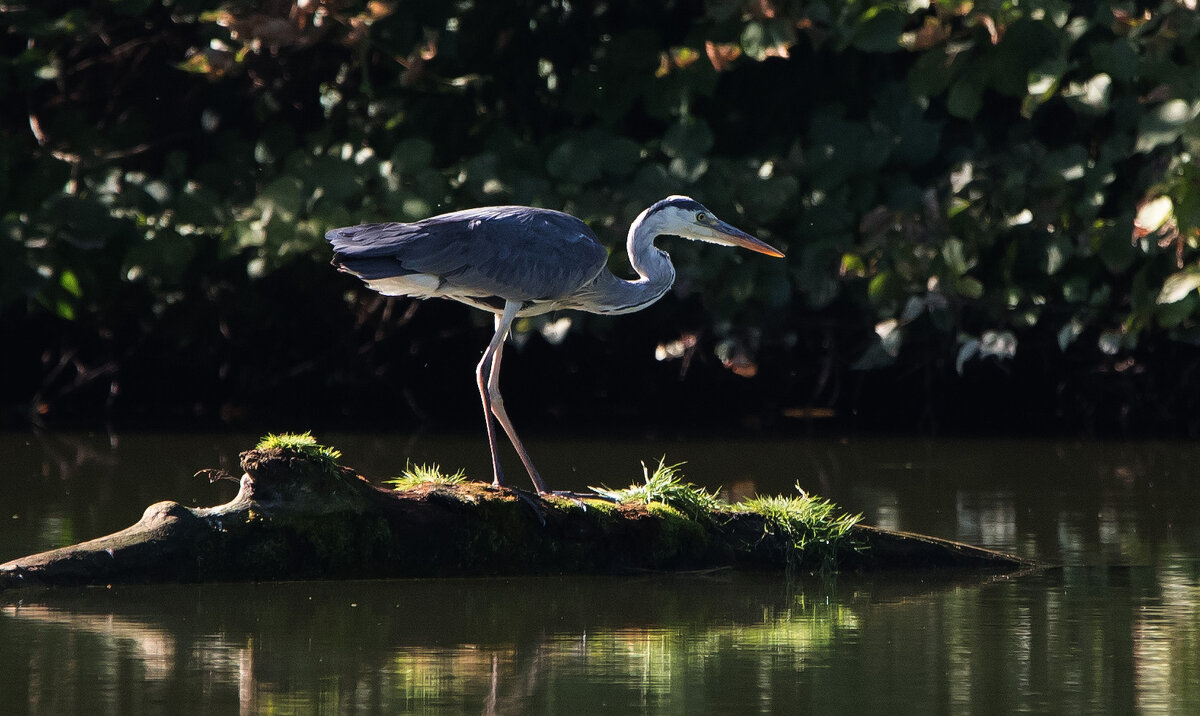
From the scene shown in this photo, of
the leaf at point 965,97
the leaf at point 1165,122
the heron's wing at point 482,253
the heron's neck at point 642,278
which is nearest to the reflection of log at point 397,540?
the heron's wing at point 482,253

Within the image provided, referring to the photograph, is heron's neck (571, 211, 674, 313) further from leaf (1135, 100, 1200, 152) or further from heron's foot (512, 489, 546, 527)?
leaf (1135, 100, 1200, 152)

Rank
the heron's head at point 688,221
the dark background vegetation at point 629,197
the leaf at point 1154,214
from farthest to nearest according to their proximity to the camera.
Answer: the dark background vegetation at point 629,197, the leaf at point 1154,214, the heron's head at point 688,221

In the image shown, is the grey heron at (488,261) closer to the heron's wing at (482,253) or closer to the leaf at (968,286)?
the heron's wing at (482,253)

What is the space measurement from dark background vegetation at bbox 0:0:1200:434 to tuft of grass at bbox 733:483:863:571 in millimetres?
4236

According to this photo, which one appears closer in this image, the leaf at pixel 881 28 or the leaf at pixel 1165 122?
the leaf at pixel 1165 122

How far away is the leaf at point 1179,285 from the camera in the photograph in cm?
984

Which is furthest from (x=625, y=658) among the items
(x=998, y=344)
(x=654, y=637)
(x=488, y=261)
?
(x=998, y=344)

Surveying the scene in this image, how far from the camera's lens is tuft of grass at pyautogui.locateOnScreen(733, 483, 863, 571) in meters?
6.58

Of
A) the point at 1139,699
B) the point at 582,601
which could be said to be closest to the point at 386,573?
the point at 582,601

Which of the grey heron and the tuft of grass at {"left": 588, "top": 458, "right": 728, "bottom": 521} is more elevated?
the grey heron

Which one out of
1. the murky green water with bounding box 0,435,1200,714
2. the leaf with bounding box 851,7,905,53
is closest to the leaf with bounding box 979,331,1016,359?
the leaf with bounding box 851,7,905,53

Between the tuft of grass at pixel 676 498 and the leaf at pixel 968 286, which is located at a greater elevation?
the leaf at pixel 968 286

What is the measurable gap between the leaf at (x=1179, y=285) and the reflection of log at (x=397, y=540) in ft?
12.1

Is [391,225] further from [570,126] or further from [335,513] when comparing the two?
[570,126]
